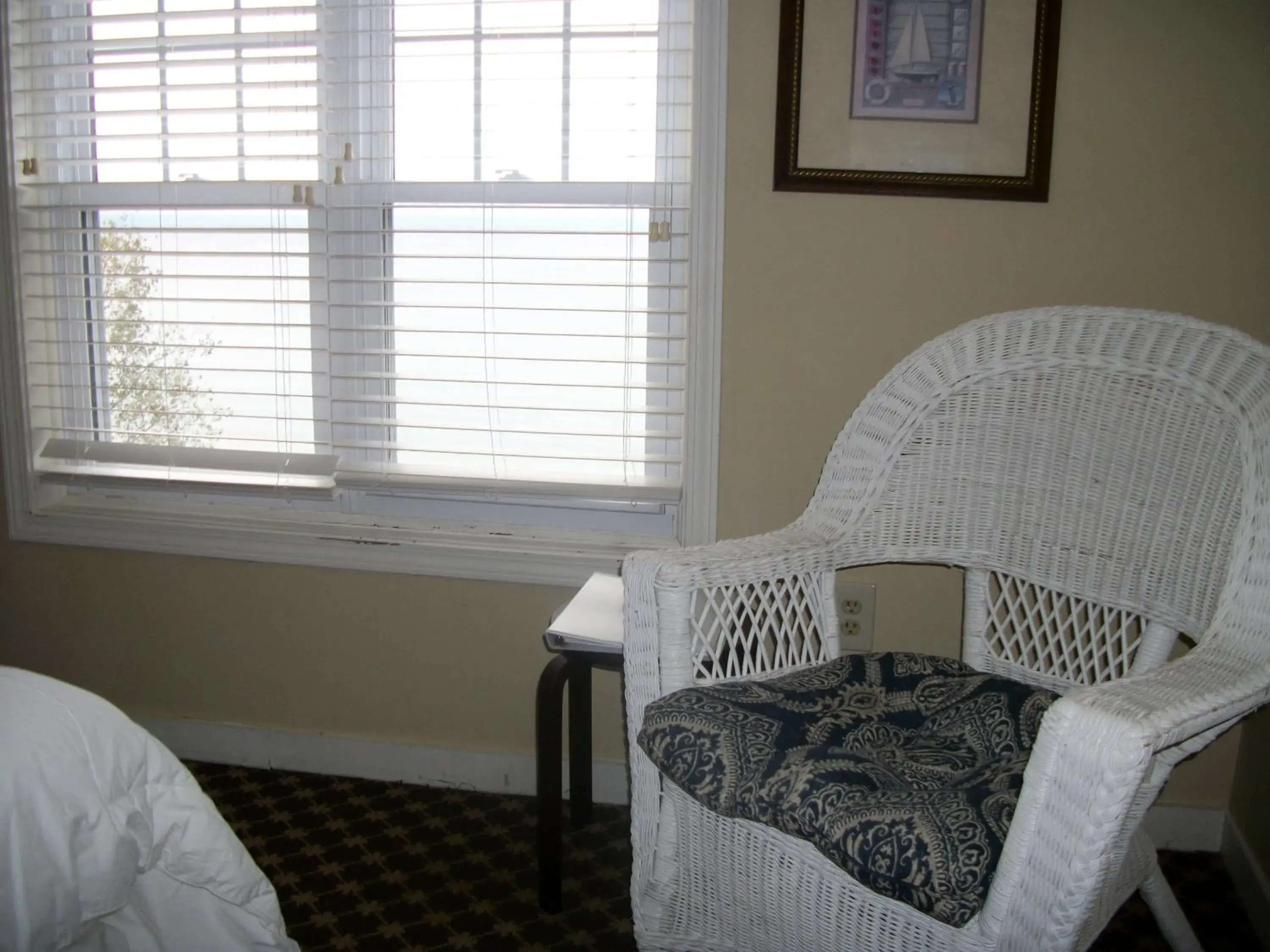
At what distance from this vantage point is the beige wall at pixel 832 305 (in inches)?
65.2

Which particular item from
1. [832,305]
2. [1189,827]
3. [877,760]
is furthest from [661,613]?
[1189,827]

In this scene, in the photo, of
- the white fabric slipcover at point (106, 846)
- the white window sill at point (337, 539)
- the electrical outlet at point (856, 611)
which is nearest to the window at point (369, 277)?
the white window sill at point (337, 539)

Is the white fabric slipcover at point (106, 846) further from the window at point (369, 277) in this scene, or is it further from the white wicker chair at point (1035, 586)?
the window at point (369, 277)

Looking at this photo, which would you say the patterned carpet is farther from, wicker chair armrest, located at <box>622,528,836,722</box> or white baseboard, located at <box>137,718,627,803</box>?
wicker chair armrest, located at <box>622,528,836,722</box>

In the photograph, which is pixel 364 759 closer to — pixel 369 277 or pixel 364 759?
pixel 364 759

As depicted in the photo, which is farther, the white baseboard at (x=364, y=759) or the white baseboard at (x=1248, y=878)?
the white baseboard at (x=364, y=759)

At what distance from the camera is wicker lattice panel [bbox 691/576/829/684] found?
1374 millimetres

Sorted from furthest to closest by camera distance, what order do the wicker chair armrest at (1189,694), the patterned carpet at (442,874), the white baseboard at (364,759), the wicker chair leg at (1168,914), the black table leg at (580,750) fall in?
the white baseboard at (364,759) < the black table leg at (580,750) < the patterned carpet at (442,874) < the wicker chair leg at (1168,914) < the wicker chair armrest at (1189,694)

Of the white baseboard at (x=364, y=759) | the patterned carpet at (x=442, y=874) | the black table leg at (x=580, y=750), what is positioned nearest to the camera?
the patterned carpet at (x=442, y=874)

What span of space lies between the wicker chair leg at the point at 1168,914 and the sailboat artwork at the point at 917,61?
1199 mm

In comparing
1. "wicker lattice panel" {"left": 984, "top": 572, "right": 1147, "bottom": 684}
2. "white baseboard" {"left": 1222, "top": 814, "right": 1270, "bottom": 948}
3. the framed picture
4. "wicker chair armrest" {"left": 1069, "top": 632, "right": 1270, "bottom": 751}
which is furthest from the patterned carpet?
the framed picture

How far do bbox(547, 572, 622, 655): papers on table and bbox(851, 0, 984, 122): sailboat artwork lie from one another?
93 cm

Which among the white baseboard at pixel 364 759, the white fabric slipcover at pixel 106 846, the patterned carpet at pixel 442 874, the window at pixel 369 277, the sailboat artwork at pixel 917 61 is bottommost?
the patterned carpet at pixel 442 874

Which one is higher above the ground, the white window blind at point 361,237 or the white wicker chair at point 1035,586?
the white window blind at point 361,237
